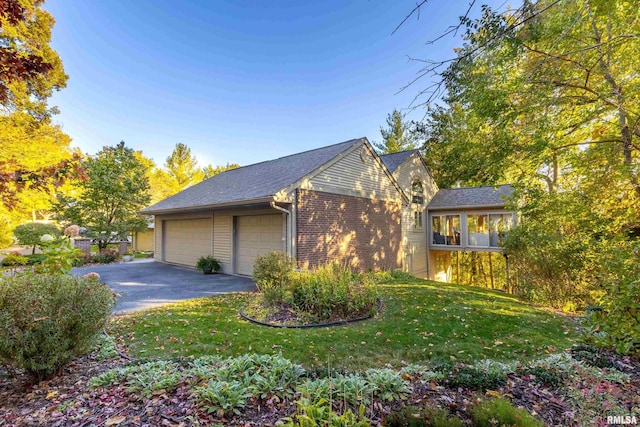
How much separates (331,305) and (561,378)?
12.8 feet

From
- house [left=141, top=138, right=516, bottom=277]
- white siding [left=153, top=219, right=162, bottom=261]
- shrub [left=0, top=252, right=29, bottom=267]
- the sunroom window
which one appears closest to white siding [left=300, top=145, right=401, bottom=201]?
house [left=141, top=138, right=516, bottom=277]

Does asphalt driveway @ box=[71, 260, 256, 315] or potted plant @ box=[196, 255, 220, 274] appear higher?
potted plant @ box=[196, 255, 220, 274]

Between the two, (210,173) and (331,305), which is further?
(210,173)

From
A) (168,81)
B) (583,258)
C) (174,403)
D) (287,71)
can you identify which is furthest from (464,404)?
(168,81)

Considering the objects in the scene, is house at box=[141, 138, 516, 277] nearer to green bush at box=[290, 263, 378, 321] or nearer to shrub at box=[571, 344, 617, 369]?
green bush at box=[290, 263, 378, 321]

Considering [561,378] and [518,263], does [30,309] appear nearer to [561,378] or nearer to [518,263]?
[561,378]

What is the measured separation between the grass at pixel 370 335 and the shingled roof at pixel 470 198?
9423 mm

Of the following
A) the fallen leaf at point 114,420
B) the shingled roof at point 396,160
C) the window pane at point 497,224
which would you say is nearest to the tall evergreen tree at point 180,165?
the shingled roof at point 396,160

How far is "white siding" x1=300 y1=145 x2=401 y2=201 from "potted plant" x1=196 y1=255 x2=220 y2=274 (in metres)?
5.21

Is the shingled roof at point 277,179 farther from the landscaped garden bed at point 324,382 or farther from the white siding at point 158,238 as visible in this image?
the landscaped garden bed at point 324,382

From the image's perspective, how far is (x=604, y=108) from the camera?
865 centimetres

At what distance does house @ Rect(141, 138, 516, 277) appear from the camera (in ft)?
32.2

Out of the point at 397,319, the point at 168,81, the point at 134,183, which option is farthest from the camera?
the point at 134,183

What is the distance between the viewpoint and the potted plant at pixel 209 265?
1179 cm
